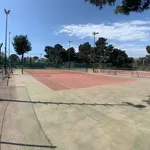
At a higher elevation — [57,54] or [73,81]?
[57,54]

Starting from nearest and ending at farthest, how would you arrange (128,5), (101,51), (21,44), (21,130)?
(21,130)
(128,5)
(21,44)
(101,51)

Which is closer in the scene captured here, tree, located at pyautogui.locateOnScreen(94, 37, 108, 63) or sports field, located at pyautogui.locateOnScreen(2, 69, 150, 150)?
sports field, located at pyautogui.locateOnScreen(2, 69, 150, 150)

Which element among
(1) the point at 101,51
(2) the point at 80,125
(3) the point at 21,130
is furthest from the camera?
(1) the point at 101,51

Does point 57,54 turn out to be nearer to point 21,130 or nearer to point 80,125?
point 80,125

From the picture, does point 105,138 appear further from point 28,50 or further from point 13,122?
point 28,50

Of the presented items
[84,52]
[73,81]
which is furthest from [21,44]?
[73,81]

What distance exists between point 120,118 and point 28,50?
69.0 meters

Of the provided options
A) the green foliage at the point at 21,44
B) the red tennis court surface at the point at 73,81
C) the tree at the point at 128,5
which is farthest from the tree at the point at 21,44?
the tree at the point at 128,5

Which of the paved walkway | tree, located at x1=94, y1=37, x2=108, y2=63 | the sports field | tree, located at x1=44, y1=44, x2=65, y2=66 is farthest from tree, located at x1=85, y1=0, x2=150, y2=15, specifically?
tree, located at x1=44, y1=44, x2=65, y2=66

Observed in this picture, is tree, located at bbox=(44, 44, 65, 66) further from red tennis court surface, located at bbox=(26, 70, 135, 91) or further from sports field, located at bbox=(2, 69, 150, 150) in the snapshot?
sports field, located at bbox=(2, 69, 150, 150)

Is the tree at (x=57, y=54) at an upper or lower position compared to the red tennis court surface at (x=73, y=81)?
upper

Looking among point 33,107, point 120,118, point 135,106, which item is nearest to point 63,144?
point 120,118

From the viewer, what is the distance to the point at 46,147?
3.94 metres

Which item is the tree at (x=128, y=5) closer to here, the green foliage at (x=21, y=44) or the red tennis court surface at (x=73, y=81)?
the red tennis court surface at (x=73, y=81)
